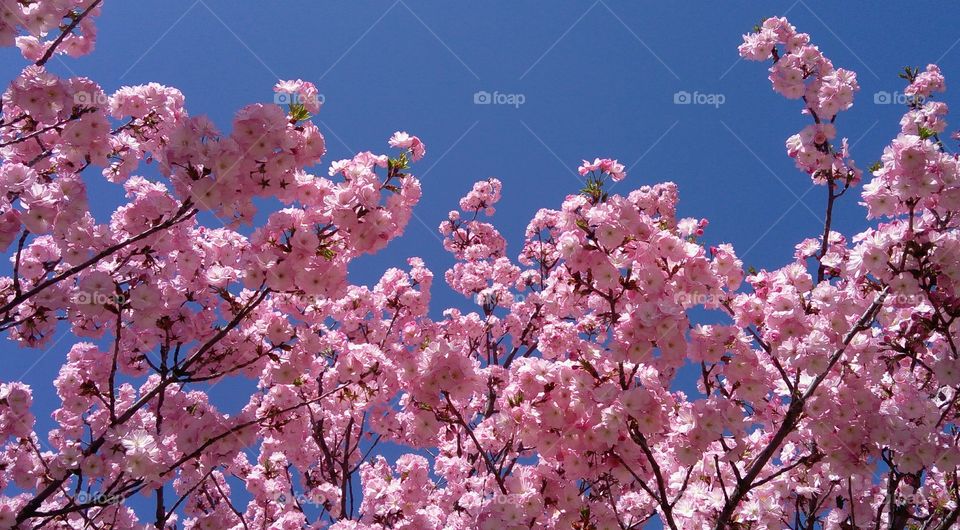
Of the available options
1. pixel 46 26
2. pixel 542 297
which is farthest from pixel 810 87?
pixel 46 26

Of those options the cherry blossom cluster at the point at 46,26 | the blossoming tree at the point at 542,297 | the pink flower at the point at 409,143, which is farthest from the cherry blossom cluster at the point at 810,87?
the cherry blossom cluster at the point at 46,26

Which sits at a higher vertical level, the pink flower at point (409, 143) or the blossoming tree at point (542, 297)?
the pink flower at point (409, 143)

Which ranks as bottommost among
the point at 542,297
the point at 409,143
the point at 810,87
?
the point at 542,297

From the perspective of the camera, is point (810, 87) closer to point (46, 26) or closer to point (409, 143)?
point (409, 143)

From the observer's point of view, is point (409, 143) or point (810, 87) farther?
point (810, 87)

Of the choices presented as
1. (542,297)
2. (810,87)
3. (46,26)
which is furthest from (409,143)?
(810,87)

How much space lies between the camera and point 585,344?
525cm

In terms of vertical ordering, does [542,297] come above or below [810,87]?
below

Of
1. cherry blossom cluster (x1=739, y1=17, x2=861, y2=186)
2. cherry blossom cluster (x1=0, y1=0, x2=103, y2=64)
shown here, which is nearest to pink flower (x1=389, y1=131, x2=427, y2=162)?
cherry blossom cluster (x1=0, y1=0, x2=103, y2=64)

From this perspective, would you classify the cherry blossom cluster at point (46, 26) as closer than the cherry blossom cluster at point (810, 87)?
Yes

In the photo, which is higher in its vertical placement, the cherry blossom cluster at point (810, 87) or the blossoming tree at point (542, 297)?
the cherry blossom cluster at point (810, 87)

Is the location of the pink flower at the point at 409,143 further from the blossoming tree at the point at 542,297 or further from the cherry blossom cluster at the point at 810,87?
the cherry blossom cluster at the point at 810,87

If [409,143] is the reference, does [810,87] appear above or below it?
above

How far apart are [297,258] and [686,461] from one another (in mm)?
3704
